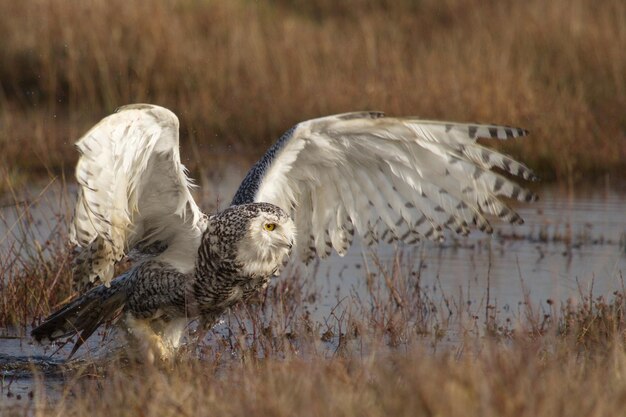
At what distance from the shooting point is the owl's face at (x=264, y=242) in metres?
5.50

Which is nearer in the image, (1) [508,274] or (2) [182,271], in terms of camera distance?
(2) [182,271]

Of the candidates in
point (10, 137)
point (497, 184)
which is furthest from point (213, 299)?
point (10, 137)

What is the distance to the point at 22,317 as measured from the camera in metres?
6.78

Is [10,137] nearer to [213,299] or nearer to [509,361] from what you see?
[213,299]

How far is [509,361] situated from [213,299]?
2311 millimetres

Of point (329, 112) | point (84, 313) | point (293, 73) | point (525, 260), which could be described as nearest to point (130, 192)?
point (84, 313)

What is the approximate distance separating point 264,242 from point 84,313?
1.27m

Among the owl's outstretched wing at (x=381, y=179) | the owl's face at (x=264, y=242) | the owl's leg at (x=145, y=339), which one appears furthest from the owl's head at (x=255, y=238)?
the owl's leg at (x=145, y=339)

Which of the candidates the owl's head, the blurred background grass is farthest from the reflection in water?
the owl's head

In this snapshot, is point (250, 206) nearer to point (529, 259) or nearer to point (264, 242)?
point (264, 242)

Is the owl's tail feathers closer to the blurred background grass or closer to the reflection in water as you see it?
the reflection in water

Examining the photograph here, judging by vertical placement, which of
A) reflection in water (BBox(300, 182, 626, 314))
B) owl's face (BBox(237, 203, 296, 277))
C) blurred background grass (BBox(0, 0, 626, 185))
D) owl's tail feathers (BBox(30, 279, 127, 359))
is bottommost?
reflection in water (BBox(300, 182, 626, 314))

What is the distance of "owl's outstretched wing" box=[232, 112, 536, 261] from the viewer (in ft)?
18.8

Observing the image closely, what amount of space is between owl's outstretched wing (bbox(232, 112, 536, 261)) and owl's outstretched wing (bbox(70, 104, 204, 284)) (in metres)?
0.57
